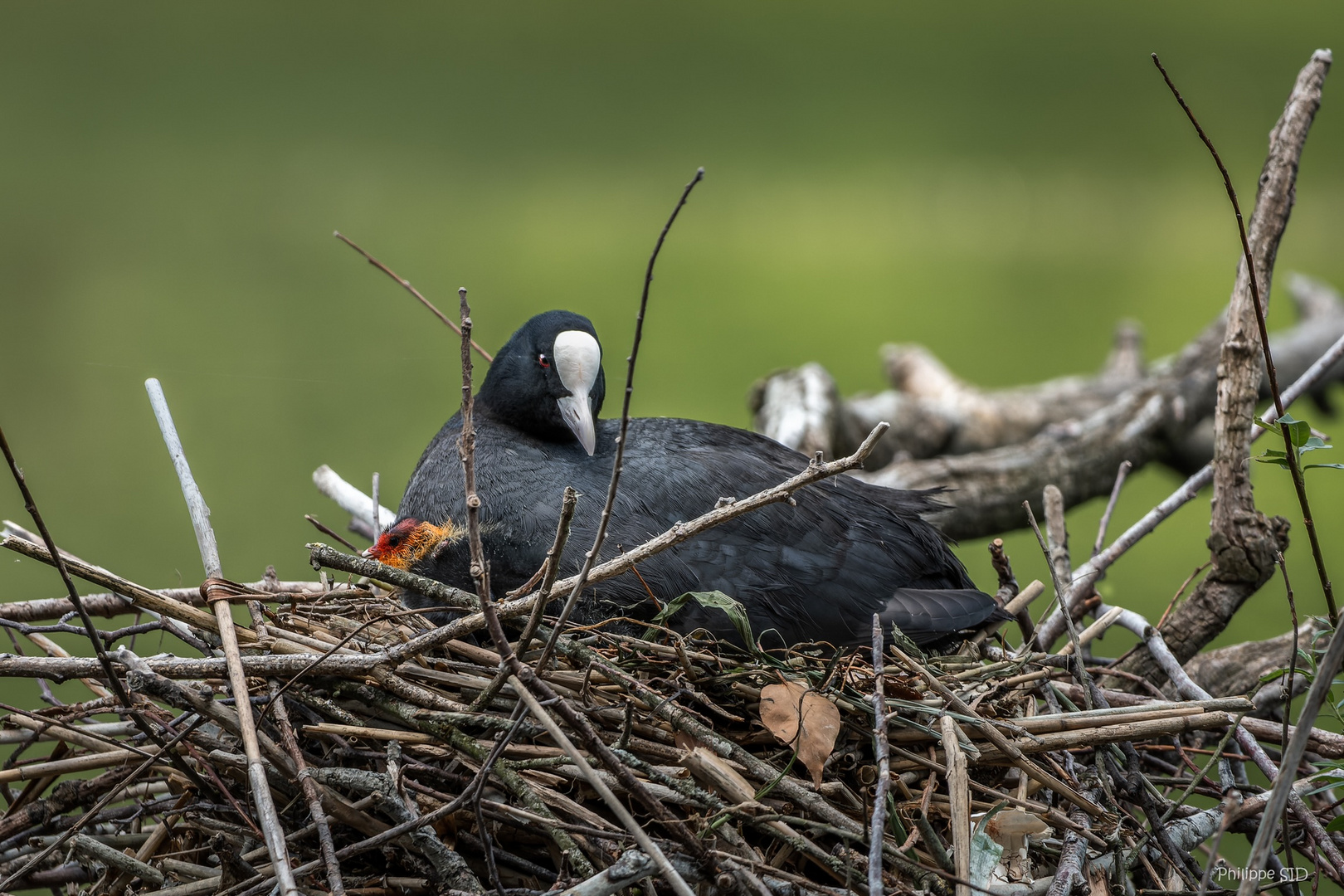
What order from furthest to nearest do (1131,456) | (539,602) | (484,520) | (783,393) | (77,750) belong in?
(1131,456), (783,393), (484,520), (77,750), (539,602)

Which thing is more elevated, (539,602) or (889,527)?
(539,602)

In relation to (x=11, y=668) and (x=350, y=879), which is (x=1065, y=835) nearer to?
(x=350, y=879)

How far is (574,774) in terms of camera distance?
113 centimetres

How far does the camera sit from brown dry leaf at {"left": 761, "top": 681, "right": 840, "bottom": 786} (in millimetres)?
1178

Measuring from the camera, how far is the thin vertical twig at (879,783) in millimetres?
945

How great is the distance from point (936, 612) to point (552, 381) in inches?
27.9

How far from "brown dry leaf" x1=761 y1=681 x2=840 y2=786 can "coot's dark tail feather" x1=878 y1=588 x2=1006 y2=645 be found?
37 cm

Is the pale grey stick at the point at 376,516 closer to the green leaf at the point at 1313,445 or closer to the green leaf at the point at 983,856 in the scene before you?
the green leaf at the point at 983,856

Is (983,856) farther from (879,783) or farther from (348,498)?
(348,498)

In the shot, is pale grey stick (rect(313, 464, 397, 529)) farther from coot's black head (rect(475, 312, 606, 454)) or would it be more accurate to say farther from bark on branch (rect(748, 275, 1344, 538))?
bark on branch (rect(748, 275, 1344, 538))

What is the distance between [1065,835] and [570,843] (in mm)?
585

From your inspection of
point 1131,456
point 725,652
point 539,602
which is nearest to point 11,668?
point 539,602

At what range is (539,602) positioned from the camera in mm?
971

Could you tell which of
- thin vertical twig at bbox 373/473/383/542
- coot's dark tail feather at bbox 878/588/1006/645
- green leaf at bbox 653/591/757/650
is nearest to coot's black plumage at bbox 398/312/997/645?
coot's dark tail feather at bbox 878/588/1006/645
